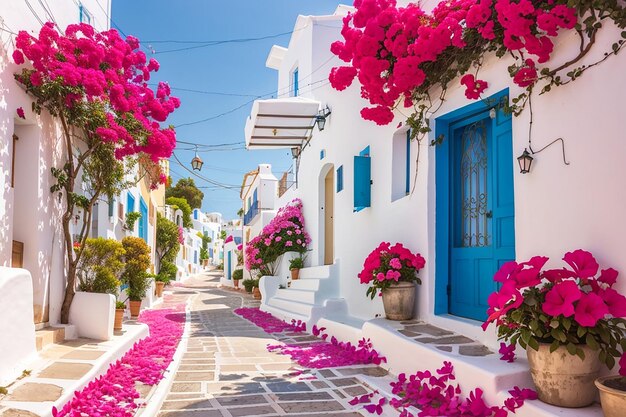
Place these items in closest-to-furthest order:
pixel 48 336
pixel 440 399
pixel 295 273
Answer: pixel 440 399
pixel 48 336
pixel 295 273

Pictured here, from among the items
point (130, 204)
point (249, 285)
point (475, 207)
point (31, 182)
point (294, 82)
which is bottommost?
point (249, 285)

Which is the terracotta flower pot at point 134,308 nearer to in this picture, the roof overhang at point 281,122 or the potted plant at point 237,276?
the roof overhang at point 281,122

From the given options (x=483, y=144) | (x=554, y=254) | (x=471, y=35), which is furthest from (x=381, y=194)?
(x=554, y=254)

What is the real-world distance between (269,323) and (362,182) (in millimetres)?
3939

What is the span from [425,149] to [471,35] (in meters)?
1.76

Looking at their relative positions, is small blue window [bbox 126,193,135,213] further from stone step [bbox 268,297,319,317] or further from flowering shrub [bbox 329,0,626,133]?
flowering shrub [bbox 329,0,626,133]

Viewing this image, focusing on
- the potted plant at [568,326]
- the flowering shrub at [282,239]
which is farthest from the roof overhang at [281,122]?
the potted plant at [568,326]

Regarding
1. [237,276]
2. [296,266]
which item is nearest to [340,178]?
[296,266]

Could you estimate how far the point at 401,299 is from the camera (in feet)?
20.5

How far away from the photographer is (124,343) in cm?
612

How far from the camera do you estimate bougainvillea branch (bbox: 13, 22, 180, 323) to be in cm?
546

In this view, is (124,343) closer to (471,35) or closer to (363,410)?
(363,410)

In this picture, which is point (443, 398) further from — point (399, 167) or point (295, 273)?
point (295, 273)

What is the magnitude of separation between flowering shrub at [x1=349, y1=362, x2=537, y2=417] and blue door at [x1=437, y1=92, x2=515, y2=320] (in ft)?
4.37
